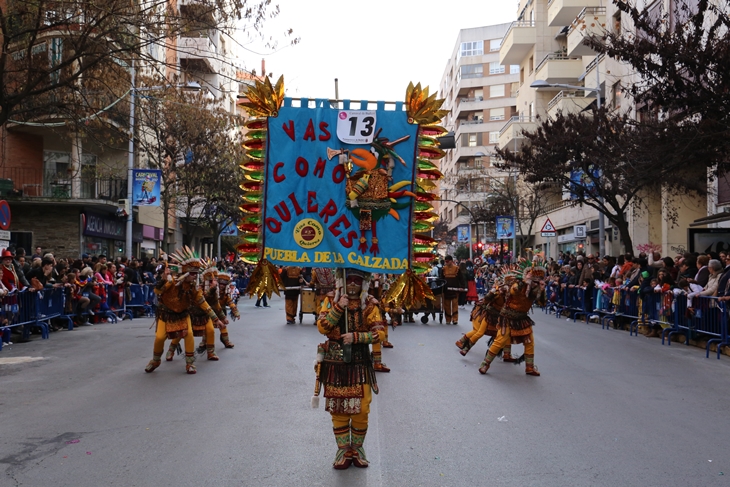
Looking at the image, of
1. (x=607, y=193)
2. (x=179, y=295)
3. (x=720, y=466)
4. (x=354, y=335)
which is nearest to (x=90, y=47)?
(x=179, y=295)

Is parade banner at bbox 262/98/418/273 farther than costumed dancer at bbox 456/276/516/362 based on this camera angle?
No

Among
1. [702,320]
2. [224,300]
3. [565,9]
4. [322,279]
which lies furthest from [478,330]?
[565,9]

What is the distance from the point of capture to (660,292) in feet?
54.1

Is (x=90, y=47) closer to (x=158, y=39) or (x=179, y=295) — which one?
(x=158, y=39)

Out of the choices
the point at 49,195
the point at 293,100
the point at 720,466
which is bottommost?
the point at 720,466

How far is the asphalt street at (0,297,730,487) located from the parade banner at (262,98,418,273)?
5.54 ft

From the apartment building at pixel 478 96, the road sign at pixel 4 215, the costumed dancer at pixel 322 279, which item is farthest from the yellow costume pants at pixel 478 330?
the apartment building at pixel 478 96

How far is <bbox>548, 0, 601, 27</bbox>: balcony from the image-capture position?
38344mm

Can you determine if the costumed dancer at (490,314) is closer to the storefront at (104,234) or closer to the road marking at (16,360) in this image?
the road marking at (16,360)

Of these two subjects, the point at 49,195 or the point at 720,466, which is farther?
the point at 49,195

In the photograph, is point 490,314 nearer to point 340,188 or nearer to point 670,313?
point 340,188

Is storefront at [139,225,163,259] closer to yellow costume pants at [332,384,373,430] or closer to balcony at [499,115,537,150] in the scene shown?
balcony at [499,115,537,150]

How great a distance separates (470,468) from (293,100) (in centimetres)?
329

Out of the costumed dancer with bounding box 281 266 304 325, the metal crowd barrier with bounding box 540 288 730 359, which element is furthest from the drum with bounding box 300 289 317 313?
the metal crowd barrier with bounding box 540 288 730 359
